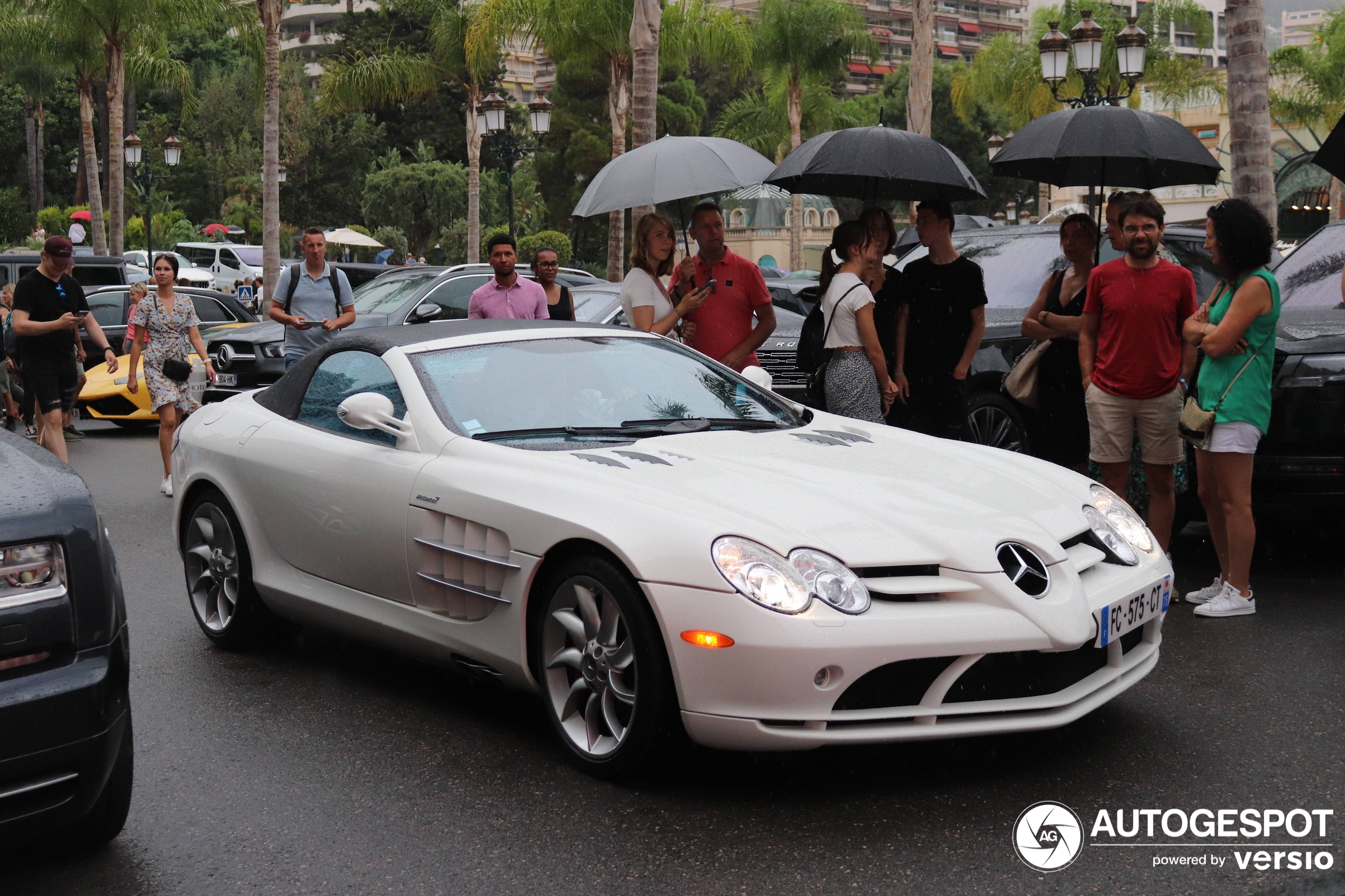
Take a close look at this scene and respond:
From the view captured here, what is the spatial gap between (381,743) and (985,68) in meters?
45.6

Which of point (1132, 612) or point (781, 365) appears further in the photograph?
point (781, 365)

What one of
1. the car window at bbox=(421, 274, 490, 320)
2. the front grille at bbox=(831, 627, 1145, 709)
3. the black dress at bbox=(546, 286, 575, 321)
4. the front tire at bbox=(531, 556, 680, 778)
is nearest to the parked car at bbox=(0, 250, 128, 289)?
the car window at bbox=(421, 274, 490, 320)

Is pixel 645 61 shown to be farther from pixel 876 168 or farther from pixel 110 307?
pixel 876 168

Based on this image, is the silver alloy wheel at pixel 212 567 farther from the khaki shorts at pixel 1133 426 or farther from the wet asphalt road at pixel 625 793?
the khaki shorts at pixel 1133 426

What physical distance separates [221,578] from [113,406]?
10514 mm

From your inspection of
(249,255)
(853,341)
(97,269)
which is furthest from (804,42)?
(853,341)

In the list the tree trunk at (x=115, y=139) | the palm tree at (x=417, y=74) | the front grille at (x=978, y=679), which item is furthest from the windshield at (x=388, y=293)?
the tree trunk at (x=115, y=139)

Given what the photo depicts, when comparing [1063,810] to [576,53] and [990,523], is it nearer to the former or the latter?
[990,523]

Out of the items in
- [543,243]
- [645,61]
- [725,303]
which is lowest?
[725,303]

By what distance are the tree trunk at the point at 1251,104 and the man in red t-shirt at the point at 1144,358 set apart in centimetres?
507

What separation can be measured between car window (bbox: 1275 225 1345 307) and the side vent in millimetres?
5253

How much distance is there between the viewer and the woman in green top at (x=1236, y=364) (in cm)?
620

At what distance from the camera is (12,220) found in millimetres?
63594

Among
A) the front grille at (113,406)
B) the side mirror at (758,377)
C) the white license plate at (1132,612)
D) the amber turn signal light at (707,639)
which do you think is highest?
the side mirror at (758,377)
